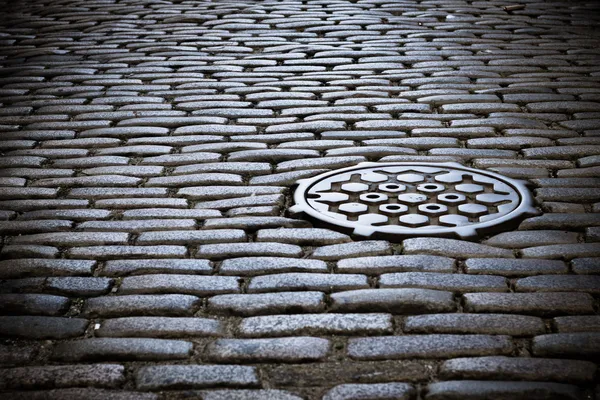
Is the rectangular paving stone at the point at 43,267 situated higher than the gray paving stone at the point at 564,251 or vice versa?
the rectangular paving stone at the point at 43,267

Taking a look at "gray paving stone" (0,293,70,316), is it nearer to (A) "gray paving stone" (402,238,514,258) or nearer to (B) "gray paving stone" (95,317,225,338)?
(B) "gray paving stone" (95,317,225,338)

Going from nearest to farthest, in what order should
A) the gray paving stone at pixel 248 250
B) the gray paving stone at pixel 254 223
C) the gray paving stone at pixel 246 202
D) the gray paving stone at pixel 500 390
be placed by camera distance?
the gray paving stone at pixel 500 390
the gray paving stone at pixel 248 250
the gray paving stone at pixel 254 223
the gray paving stone at pixel 246 202

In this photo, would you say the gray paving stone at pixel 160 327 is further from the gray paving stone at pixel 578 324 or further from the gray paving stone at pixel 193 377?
the gray paving stone at pixel 578 324

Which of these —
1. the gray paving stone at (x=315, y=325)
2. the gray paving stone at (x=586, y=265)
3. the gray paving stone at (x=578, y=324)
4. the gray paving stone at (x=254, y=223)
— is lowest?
the gray paving stone at (x=254, y=223)

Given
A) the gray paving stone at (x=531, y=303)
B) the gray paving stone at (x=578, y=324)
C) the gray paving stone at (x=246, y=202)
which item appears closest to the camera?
the gray paving stone at (x=578, y=324)

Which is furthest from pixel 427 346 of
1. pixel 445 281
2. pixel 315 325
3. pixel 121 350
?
pixel 121 350

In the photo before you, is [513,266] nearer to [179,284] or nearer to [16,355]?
[179,284]

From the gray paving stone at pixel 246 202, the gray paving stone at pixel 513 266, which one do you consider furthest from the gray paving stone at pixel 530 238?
the gray paving stone at pixel 246 202

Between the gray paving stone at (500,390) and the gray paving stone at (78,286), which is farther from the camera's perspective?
the gray paving stone at (78,286)

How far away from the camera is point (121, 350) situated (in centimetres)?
273

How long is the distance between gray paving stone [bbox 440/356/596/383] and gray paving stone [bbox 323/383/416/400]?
0.15m

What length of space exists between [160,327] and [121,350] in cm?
18

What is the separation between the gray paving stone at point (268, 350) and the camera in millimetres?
2654

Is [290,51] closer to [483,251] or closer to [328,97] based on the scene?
[328,97]
